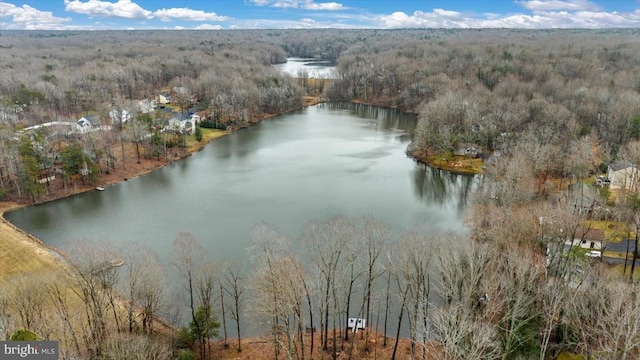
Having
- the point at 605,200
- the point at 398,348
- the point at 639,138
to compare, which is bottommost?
the point at 398,348

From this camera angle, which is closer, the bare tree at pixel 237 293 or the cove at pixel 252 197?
the bare tree at pixel 237 293

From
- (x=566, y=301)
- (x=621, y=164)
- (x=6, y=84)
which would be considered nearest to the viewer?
(x=566, y=301)

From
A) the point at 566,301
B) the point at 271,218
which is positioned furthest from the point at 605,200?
the point at 271,218

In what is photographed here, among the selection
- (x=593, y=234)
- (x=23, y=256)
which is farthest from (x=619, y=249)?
(x=23, y=256)

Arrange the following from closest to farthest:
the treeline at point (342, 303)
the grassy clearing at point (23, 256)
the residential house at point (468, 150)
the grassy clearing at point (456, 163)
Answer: the treeline at point (342, 303)
the grassy clearing at point (23, 256)
the grassy clearing at point (456, 163)
the residential house at point (468, 150)

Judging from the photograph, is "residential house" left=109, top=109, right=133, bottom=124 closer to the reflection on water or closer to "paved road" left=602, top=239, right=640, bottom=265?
the reflection on water

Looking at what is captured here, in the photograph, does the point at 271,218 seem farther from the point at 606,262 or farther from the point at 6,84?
the point at 6,84

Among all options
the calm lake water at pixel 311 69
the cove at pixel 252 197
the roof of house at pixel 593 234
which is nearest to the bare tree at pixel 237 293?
the cove at pixel 252 197

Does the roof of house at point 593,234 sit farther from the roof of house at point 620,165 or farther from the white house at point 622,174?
the roof of house at point 620,165
